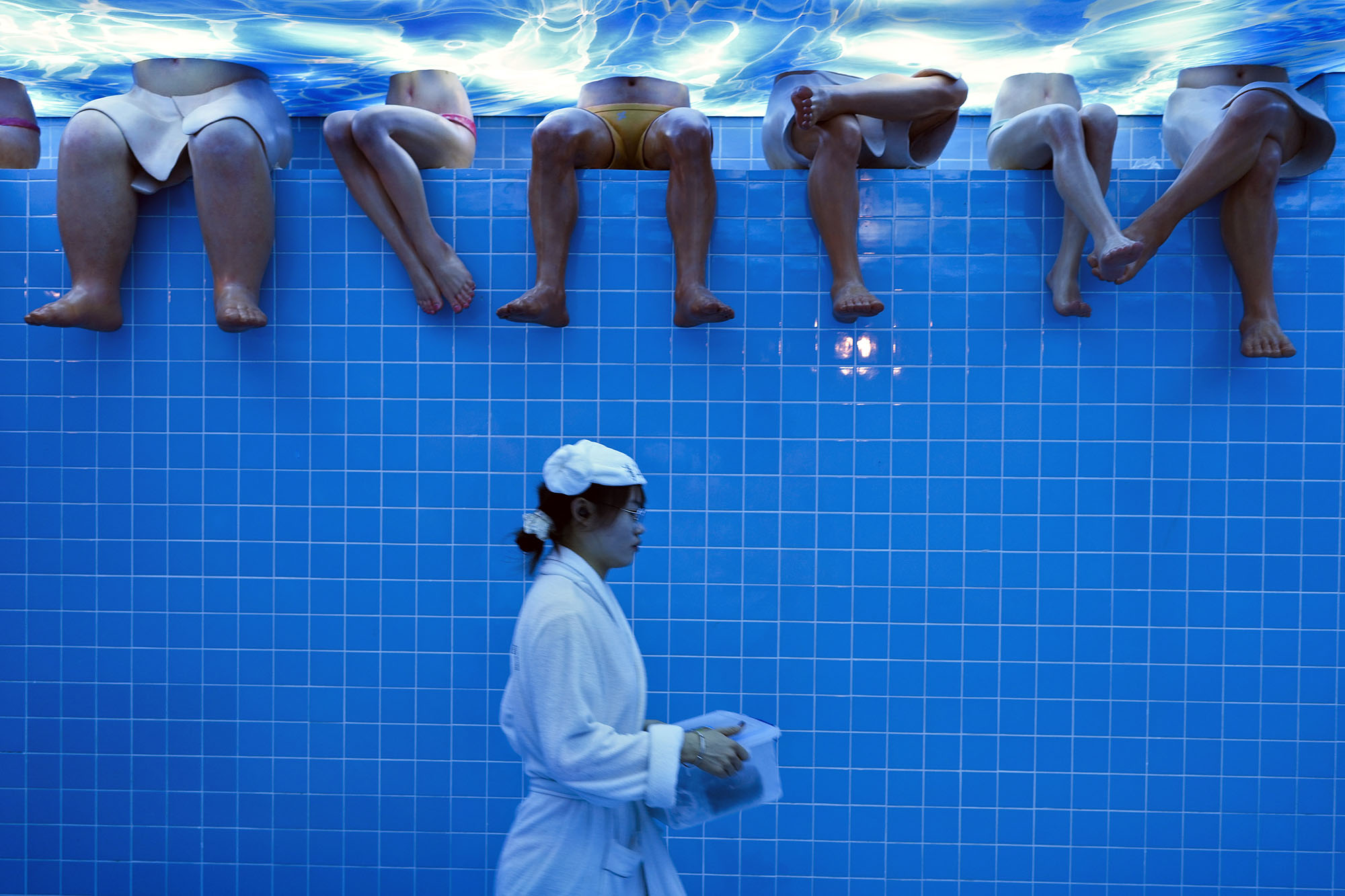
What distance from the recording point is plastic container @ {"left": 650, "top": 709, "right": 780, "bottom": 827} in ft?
5.67

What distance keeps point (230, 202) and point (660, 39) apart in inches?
53.5

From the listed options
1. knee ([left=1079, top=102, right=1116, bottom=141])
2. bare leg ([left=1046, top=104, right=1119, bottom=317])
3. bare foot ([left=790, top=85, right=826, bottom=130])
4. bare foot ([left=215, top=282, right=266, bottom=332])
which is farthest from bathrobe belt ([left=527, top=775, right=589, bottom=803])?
knee ([left=1079, top=102, right=1116, bottom=141])

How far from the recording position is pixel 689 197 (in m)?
2.85

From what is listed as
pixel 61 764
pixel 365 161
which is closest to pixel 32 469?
pixel 61 764

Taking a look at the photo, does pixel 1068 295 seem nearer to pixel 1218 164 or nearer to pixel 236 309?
pixel 1218 164

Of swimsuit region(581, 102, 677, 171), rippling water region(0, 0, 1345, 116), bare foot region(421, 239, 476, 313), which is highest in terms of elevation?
rippling water region(0, 0, 1345, 116)

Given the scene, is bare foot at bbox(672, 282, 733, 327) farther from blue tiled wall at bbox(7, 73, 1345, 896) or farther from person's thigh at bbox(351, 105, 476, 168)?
person's thigh at bbox(351, 105, 476, 168)

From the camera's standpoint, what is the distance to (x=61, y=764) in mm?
3070

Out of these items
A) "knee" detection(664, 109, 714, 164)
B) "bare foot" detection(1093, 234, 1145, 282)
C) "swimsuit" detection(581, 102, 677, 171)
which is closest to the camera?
"bare foot" detection(1093, 234, 1145, 282)

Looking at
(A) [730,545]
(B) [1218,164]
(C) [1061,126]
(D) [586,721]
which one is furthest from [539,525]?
A: (B) [1218,164]

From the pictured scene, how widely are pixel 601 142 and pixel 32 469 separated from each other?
2.04m

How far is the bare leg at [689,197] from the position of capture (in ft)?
9.31

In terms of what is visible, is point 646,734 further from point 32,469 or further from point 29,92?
point 29,92

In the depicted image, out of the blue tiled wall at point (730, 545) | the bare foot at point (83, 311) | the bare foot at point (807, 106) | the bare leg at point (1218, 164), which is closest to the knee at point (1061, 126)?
the blue tiled wall at point (730, 545)
